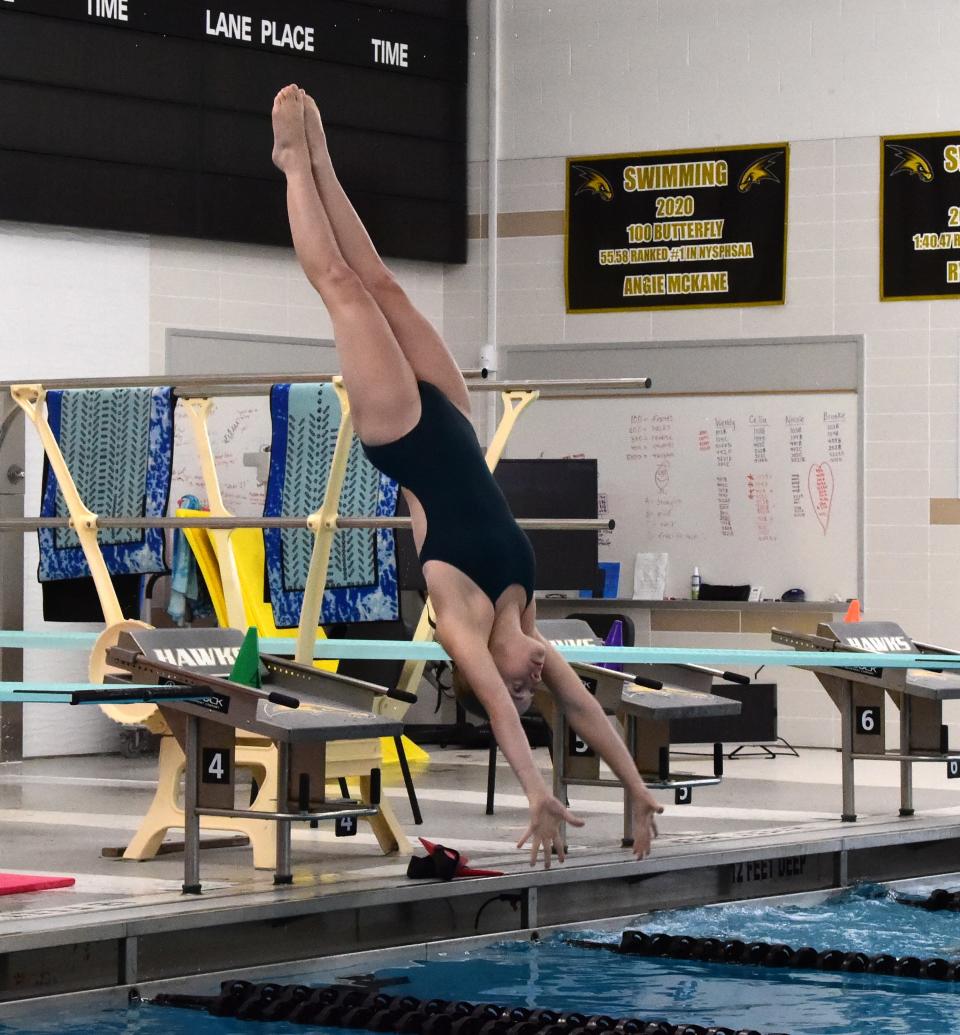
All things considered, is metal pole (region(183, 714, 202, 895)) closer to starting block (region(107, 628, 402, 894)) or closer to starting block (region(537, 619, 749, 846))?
starting block (region(107, 628, 402, 894))

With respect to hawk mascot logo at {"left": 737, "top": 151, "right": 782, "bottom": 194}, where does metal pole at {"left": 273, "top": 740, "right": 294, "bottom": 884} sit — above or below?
below

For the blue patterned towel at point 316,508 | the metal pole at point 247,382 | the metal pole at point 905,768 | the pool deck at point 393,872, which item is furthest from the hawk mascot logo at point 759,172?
the blue patterned towel at point 316,508

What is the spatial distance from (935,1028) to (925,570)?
5.96 m

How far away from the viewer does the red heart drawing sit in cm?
1092

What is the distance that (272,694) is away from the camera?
5590 mm

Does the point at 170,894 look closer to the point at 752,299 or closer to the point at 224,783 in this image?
the point at 224,783

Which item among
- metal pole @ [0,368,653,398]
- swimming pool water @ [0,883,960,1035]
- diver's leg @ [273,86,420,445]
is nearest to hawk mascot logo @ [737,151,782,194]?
metal pole @ [0,368,653,398]

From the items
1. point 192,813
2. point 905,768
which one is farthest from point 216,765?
point 905,768

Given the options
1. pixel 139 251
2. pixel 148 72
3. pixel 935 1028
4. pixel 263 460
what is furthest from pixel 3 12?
pixel 935 1028

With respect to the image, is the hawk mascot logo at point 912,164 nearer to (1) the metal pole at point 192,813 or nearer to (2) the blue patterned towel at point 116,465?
(2) the blue patterned towel at point 116,465

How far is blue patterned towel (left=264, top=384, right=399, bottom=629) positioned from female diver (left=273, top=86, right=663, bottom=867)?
139cm

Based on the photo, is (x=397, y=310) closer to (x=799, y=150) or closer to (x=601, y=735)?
(x=601, y=735)

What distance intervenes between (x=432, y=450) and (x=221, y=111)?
5.46m

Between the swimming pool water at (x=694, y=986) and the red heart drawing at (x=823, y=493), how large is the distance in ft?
14.9
